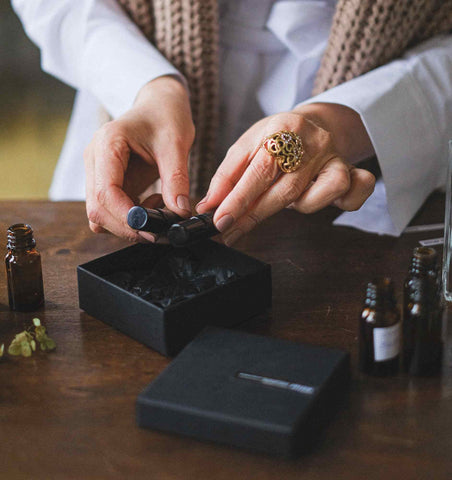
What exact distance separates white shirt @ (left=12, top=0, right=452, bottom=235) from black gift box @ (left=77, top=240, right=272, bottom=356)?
13.4 inches

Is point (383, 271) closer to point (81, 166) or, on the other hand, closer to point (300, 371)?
point (300, 371)

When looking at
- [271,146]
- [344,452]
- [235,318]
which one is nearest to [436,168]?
[271,146]

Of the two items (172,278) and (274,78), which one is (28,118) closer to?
(274,78)

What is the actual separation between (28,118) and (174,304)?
A: 2.88m

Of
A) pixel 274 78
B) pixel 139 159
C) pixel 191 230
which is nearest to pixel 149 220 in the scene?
pixel 191 230

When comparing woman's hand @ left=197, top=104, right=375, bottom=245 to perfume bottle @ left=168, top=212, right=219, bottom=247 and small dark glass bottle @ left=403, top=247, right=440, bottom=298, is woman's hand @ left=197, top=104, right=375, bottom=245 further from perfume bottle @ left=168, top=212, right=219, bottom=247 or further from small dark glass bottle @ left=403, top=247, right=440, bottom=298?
small dark glass bottle @ left=403, top=247, right=440, bottom=298

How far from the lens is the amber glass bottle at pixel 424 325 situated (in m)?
0.70

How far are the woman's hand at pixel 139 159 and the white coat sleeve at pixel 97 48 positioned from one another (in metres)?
0.10

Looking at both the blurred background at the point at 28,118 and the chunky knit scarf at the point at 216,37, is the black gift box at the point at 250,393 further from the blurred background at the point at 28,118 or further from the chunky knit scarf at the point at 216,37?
the blurred background at the point at 28,118

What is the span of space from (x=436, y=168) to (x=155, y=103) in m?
0.52

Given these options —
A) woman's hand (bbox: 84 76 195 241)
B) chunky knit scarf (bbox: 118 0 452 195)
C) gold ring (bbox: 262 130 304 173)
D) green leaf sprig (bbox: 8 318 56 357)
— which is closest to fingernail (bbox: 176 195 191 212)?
woman's hand (bbox: 84 76 195 241)

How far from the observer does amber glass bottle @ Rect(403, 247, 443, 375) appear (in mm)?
700

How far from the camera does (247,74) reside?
1.38m

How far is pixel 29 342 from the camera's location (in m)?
0.78
